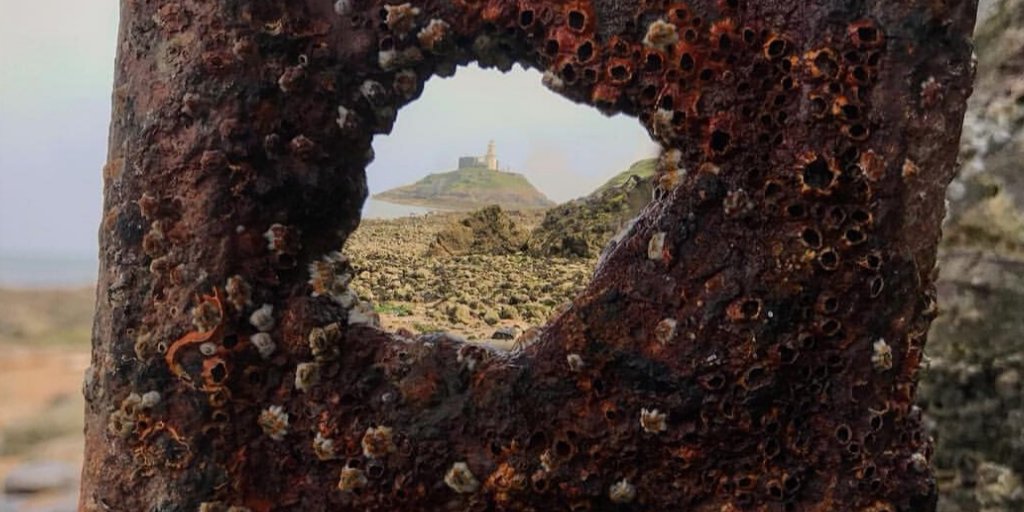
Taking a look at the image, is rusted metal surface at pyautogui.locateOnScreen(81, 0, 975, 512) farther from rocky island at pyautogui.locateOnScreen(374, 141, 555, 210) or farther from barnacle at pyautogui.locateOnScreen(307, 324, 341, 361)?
rocky island at pyautogui.locateOnScreen(374, 141, 555, 210)

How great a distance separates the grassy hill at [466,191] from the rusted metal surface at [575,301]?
1.79 m

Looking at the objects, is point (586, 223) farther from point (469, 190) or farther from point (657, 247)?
point (657, 247)

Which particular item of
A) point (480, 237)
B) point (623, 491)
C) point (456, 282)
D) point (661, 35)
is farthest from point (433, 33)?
point (480, 237)

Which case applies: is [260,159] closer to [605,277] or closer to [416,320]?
[605,277]

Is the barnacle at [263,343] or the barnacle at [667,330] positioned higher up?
the barnacle at [667,330]

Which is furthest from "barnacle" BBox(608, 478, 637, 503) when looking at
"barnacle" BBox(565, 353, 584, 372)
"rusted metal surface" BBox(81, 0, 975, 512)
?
"barnacle" BBox(565, 353, 584, 372)

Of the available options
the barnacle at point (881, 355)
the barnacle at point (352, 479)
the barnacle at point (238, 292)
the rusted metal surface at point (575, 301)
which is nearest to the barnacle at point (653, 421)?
the rusted metal surface at point (575, 301)

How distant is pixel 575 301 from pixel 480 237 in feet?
9.43

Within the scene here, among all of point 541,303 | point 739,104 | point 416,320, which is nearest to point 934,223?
point 739,104

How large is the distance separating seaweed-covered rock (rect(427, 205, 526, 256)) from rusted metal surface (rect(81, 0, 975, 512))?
265 cm

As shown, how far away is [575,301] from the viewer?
1564 millimetres

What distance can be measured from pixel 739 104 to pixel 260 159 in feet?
2.74

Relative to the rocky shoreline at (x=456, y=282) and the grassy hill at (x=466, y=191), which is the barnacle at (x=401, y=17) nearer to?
the rocky shoreline at (x=456, y=282)

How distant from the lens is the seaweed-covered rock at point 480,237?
4348 mm
